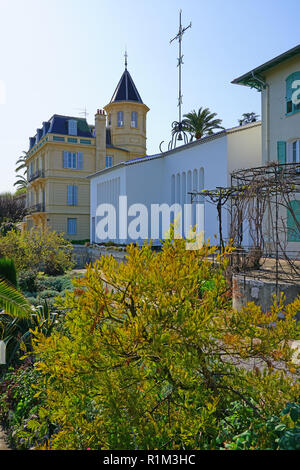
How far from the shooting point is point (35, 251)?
61.4ft

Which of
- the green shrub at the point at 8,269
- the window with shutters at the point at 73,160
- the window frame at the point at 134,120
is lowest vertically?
the green shrub at the point at 8,269

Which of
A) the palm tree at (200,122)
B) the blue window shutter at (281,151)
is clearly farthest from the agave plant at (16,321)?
the palm tree at (200,122)

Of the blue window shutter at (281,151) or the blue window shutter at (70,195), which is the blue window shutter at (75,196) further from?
the blue window shutter at (281,151)

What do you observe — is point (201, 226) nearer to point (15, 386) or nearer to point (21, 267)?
point (21, 267)

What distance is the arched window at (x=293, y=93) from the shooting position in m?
16.7

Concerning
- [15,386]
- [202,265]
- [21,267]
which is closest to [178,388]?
[202,265]

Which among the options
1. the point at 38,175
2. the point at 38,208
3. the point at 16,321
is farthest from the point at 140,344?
the point at 38,175

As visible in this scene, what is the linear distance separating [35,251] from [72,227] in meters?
21.9

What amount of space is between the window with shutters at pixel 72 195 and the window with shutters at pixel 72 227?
1804 mm

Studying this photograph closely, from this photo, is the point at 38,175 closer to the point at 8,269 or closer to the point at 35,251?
the point at 35,251

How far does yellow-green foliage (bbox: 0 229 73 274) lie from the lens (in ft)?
58.1

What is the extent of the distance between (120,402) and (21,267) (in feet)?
51.2

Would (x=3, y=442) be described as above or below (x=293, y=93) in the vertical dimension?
below

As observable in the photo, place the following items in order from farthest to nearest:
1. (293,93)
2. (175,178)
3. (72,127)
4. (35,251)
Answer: (72,127) → (175,178) → (35,251) → (293,93)
